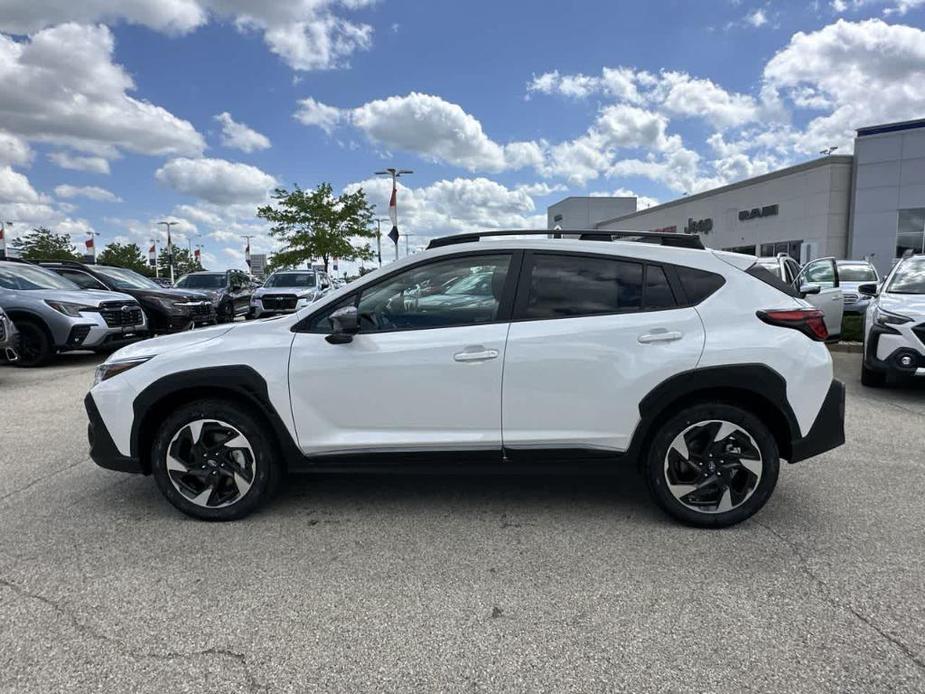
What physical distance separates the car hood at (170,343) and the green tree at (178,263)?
277ft

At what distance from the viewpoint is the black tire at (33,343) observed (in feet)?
29.6


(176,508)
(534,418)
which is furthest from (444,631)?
(176,508)

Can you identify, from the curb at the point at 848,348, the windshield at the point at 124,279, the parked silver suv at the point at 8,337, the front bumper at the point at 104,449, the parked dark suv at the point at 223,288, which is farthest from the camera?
the parked dark suv at the point at 223,288

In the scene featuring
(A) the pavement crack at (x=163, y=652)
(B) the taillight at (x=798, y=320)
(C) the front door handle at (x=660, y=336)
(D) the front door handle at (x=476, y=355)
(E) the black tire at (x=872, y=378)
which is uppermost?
(B) the taillight at (x=798, y=320)

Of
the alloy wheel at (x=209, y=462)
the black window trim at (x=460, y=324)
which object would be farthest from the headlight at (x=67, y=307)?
the black window trim at (x=460, y=324)

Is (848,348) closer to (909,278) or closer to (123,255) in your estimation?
(909,278)

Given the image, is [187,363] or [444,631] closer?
[444,631]

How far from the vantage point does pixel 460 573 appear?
282 cm

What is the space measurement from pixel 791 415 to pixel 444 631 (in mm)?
2192

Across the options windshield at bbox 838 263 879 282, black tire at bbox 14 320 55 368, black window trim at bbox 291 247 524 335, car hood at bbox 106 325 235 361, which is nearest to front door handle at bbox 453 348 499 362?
black window trim at bbox 291 247 524 335

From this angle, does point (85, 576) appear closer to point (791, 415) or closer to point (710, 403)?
point (710, 403)

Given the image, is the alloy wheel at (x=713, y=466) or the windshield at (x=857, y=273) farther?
the windshield at (x=857, y=273)

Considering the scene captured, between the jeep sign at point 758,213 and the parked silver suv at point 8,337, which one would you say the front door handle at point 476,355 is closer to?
Answer: the parked silver suv at point 8,337

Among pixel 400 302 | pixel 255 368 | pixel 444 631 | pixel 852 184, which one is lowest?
pixel 444 631
